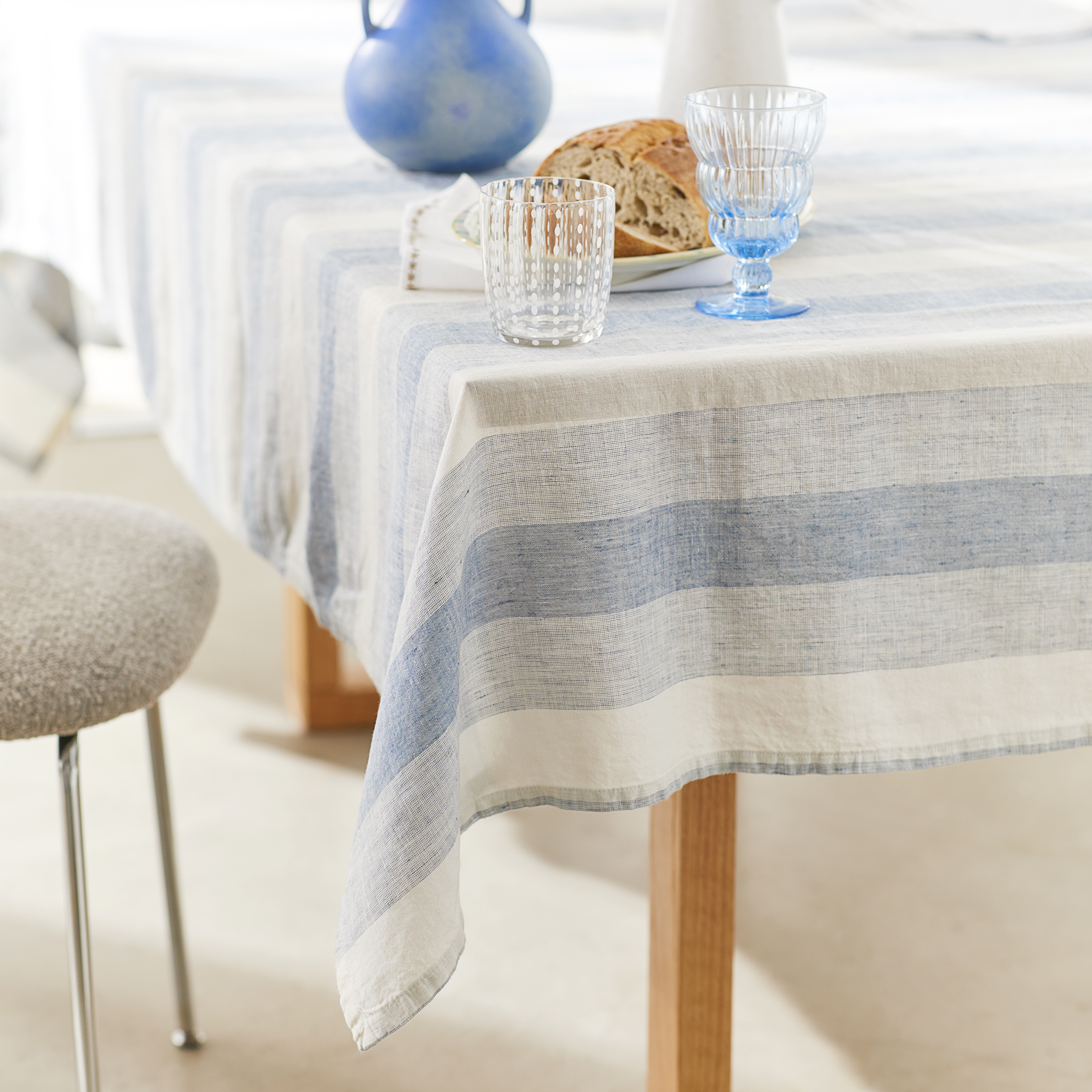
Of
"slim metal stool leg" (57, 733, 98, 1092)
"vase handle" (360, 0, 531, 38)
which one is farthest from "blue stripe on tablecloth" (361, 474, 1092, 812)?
"vase handle" (360, 0, 531, 38)

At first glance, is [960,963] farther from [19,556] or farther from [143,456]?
[143,456]

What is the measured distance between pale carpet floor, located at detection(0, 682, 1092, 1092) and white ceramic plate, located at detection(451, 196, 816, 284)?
2.38 feet

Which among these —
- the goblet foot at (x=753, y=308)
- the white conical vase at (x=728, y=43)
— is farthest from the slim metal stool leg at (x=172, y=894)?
the white conical vase at (x=728, y=43)

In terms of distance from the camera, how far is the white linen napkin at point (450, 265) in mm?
879

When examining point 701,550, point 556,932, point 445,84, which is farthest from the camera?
point 556,932

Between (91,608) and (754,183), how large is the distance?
537 millimetres

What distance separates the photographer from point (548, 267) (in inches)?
30.5

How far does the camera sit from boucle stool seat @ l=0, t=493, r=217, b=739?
94 centimetres

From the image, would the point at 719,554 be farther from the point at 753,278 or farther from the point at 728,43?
the point at 728,43

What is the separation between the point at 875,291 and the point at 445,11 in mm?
477

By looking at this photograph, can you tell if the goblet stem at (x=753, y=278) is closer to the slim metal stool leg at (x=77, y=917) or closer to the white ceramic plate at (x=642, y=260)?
the white ceramic plate at (x=642, y=260)

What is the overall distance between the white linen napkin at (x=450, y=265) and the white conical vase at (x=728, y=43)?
32 centimetres

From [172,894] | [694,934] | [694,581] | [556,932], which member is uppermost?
[694,581]

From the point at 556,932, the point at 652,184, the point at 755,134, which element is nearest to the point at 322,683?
the point at 556,932
